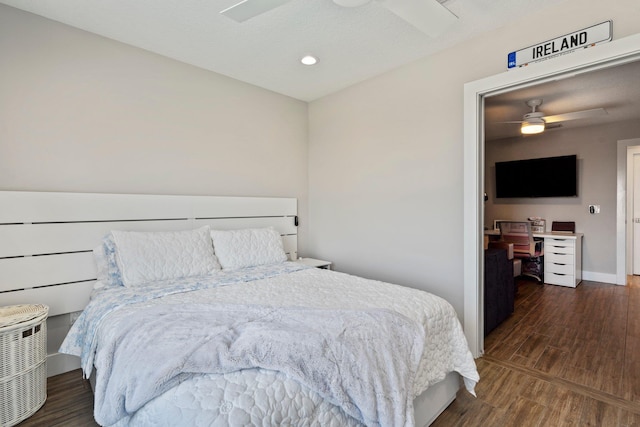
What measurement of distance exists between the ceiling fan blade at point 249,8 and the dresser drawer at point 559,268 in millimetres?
5205

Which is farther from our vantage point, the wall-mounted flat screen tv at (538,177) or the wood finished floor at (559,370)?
the wall-mounted flat screen tv at (538,177)

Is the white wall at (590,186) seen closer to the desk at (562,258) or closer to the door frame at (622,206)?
the door frame at (622,206)

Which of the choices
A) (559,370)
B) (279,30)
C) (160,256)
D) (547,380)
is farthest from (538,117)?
(160,256)

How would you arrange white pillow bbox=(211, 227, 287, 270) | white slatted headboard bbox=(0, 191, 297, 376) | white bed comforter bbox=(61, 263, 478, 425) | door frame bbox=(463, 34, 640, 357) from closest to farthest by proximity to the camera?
white bed comforter bbox=(61, 263, 478, 425) < white slatted headboard bbox=(0, 191, 297, 376) < door frame bbox=(463, 34, 640, 357) < white pillow bbox=(211, 227, 287, 270)

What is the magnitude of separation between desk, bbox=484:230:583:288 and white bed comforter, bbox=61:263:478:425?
3.46 m

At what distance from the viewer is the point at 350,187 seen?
3.47 meters

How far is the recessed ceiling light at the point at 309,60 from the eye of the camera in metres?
2.76

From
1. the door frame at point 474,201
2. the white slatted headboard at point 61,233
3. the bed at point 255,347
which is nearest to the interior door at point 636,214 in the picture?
the door frame at point 474,201

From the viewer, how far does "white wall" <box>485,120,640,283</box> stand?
4.69 meters

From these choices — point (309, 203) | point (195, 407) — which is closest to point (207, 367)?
point (195, 407)

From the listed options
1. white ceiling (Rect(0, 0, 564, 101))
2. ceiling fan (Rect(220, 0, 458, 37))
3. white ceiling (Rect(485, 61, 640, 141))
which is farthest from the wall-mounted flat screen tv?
ceiling fan (Rect(220, 0, 458, 37))

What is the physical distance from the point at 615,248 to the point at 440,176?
13.1ft

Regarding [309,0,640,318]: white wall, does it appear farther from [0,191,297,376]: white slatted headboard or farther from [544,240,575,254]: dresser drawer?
[544,240,575,254]: dresser drawer

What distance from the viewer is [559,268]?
4688 mm
